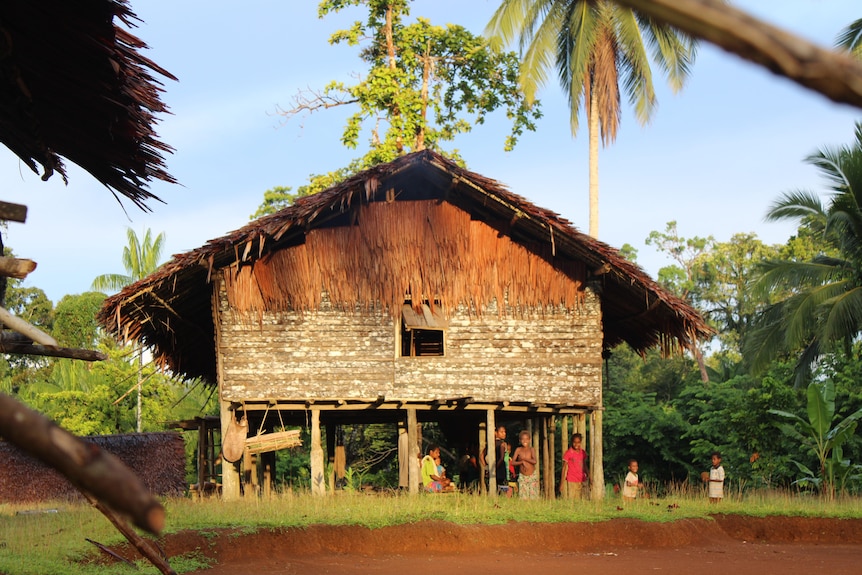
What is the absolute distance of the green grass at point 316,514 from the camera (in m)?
11.1

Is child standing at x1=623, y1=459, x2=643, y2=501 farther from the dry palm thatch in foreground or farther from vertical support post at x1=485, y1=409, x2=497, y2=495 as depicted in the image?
the dry palm thatch in foreground

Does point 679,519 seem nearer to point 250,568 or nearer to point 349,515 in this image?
point 349,515

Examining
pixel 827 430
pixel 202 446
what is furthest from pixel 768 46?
pixel 202 446

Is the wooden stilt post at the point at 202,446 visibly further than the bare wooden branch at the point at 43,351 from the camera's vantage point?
Yes

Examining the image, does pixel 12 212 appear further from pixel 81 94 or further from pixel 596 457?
pixel 596 457

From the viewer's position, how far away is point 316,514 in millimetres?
13859

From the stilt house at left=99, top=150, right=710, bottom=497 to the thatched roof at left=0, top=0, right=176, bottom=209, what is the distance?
33.5 ft

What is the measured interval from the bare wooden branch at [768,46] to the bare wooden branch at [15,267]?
4.11m

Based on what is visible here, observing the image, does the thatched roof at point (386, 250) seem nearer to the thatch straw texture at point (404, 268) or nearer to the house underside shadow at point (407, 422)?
the thatch straw texture at point (404, 268)

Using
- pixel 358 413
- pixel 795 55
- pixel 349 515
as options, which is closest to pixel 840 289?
pixel 358 413

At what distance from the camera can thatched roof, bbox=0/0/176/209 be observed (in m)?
4.93

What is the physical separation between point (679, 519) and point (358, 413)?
23.0ft

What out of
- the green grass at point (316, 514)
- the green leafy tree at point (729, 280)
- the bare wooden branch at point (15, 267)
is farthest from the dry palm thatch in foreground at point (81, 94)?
the green leafy tree at point (729, 280)

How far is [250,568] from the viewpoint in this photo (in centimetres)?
Result: 1191
